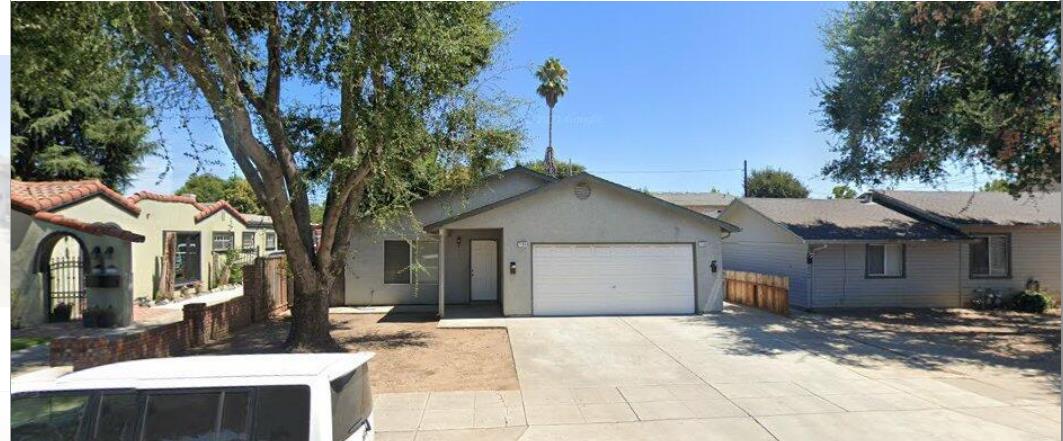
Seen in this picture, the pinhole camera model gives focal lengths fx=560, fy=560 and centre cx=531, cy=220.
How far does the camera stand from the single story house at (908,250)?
648 inches

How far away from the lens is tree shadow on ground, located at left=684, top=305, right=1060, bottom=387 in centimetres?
955

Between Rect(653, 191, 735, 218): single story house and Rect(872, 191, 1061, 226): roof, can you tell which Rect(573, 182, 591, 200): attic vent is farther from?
Rect(653, 191, 735, 218): single story house

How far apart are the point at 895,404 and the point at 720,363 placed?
2.72m

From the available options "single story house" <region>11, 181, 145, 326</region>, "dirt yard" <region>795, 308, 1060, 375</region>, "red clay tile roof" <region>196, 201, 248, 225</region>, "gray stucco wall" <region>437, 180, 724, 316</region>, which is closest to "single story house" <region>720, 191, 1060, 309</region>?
"dirt yard" <region>795, 308, 1060, 375</region>

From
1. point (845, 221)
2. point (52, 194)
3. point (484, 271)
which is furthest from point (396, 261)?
point (845, 221)

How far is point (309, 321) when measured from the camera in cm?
1000

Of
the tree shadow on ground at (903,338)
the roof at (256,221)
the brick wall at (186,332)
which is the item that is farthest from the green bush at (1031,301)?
the roof at (256,221)

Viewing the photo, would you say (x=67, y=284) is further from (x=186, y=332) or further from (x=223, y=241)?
(x=223, y=241)

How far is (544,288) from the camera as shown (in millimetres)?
14711

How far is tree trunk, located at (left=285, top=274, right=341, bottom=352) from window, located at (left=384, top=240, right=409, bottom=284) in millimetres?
6303

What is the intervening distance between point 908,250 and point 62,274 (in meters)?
23.1

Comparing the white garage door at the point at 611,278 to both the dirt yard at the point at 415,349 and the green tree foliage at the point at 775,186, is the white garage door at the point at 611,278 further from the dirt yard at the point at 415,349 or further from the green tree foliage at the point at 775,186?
the green tree foliage at the point at 775,186

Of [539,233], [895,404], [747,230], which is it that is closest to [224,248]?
[539,233]

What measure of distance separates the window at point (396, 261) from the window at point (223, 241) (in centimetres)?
961
